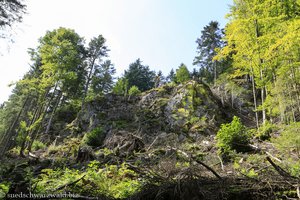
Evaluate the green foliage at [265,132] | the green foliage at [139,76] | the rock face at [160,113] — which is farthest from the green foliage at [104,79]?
the green foliage at [265,132]

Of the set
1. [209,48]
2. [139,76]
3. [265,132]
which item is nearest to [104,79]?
[139,76]

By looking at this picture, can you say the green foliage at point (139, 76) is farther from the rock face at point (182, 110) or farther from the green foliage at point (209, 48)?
the rock face at point (182, 110)

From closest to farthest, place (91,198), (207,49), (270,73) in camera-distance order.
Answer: (91,198)
(270,73)
(207,49)

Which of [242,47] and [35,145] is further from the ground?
[242,47]

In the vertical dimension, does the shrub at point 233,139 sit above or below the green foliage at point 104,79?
below

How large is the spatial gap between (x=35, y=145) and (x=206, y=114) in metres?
13.1

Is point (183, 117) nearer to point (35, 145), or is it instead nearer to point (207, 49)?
point (35, 145)

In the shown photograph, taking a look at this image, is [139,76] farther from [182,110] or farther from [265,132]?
[265,132]

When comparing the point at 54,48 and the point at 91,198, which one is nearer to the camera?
the point at 91,198

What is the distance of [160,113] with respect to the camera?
14633 mm

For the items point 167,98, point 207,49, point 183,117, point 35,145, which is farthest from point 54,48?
point 207,49

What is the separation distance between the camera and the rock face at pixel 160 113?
12696 mm

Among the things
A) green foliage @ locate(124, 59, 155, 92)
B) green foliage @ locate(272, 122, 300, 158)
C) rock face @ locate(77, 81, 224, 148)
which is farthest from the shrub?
green foliage @ locate(124, 59, 155, 92)

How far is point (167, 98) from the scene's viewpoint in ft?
52.7
